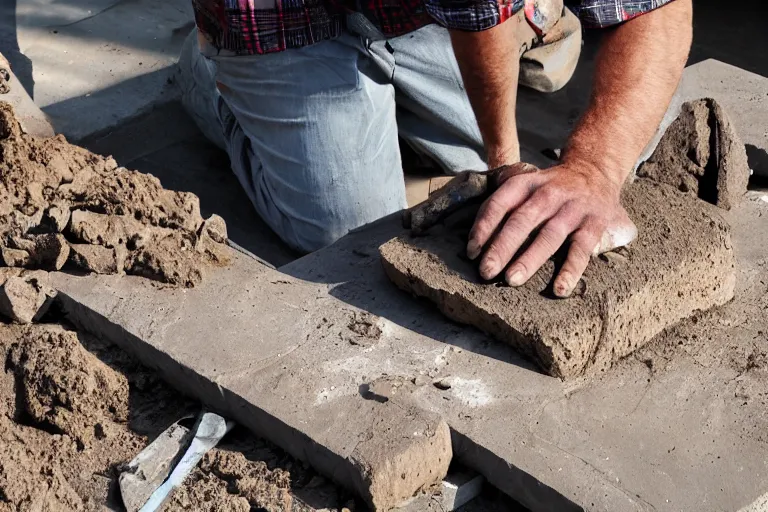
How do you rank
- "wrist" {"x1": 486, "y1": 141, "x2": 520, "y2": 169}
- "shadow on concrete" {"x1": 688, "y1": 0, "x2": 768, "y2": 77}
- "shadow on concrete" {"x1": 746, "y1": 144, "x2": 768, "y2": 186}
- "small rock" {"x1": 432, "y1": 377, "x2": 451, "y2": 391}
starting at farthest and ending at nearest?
"shadow on concrete" {"x1": 688, "y1": 0, "x2": 768, "y2": 77}, "shadow on concrete" {"x1": 746, "y1": 144, "x2": 768, "y2": 186}, "wrist" {"x1": 486, "y1": 141, "x2": 520, "y2": 169}, "small rock" {"x1": 432, "y1": 377, "x2": 451, "y2": 391}

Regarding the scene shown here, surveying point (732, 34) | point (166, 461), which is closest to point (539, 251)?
point (166, 461)

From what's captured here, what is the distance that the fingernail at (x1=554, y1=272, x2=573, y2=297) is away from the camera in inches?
85.1

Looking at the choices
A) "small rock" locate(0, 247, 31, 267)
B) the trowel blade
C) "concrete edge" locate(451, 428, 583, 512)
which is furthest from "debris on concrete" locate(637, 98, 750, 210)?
"small rock" locate(0, 247, 31, 267)

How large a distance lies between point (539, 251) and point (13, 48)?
8.93 ft

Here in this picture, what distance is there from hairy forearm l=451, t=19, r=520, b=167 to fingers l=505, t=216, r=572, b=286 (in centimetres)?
60

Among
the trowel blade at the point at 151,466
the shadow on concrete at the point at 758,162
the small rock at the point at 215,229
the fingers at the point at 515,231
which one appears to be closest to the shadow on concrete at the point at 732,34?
the shadow on concrete at the point at 758,162

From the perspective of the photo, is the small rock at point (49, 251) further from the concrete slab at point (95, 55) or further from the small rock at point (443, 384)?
the concrete slab at point (95, 55)

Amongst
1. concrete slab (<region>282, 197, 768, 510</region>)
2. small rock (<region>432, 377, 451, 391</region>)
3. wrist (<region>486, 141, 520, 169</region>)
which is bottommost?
concrete slab (<region>282, 197, 768, 510</region>)

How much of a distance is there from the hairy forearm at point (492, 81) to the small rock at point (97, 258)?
41.4 inches

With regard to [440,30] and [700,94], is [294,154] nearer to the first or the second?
[440,30]

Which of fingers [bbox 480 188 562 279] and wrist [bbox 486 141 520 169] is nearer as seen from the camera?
fingers [bbox 480 188 562 279]

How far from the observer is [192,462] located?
2070 mm

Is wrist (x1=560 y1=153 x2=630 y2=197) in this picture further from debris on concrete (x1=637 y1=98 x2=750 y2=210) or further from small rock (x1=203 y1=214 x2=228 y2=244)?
small rock (x1=203 y1=214 x2=228 y2=244)

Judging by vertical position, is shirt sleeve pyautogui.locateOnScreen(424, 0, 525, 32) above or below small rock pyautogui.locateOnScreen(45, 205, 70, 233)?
above
